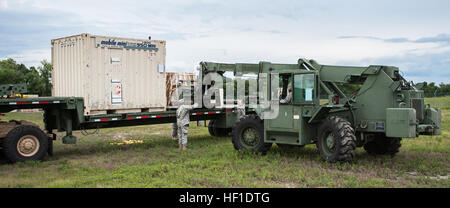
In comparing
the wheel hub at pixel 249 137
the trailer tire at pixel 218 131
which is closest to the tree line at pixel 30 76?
the trailer tire at pixel 218 131

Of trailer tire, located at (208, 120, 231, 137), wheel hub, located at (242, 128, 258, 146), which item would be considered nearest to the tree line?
trailer tire, located at (208, 120, 231, 137)

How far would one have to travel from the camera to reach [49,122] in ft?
41.8

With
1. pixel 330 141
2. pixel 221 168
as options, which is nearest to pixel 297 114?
pixel 330 141

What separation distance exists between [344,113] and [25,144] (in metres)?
8.27

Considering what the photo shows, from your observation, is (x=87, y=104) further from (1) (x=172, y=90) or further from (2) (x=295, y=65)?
(2) (x=295, y=65)

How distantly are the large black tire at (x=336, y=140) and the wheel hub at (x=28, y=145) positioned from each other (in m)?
7.31

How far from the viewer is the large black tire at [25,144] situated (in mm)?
10562

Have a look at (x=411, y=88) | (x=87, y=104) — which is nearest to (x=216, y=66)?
(x=87, y=104)

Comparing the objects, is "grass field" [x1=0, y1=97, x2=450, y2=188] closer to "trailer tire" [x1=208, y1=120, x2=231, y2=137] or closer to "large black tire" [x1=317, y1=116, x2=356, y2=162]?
"large black tire" [x1=317, y1=116, x2=356, y2=162]

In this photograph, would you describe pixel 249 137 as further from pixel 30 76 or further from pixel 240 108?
pixel 30 76

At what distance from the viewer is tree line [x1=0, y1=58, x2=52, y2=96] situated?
58.4 meters

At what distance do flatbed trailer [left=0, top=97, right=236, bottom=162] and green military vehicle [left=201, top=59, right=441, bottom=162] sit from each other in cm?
373
